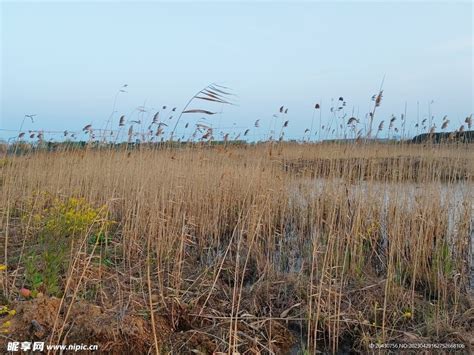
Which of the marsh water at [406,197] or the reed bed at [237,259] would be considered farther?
the marsh water at [406,197]

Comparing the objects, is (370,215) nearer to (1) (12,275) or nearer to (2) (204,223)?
(2) (204,223)

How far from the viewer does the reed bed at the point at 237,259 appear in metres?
2.05

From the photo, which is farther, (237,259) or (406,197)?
(406,197)

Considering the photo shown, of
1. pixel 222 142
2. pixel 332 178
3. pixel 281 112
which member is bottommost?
pixel 332 178

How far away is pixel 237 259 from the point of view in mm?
1974

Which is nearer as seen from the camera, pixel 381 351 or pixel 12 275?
pixel 381 351

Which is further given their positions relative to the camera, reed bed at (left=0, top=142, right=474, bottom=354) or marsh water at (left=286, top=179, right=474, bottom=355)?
marsh water at (left=286, top=179, right=474, bottom=355)

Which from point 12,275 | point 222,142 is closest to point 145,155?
point 222,142

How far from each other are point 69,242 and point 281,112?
2.61 meters

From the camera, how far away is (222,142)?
475 centimetres

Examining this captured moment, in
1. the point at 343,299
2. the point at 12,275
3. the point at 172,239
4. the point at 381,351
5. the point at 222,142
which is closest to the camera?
the point at 381,351

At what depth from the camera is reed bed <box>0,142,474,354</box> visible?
6.72 ft

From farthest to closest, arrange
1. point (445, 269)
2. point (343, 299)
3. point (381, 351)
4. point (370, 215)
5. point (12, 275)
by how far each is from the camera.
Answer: point (370, 215) → point (445, 269) → point (343, 299) → point (12, 275) → point (381, 351)

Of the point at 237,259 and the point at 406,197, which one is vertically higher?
the point at 406,197
